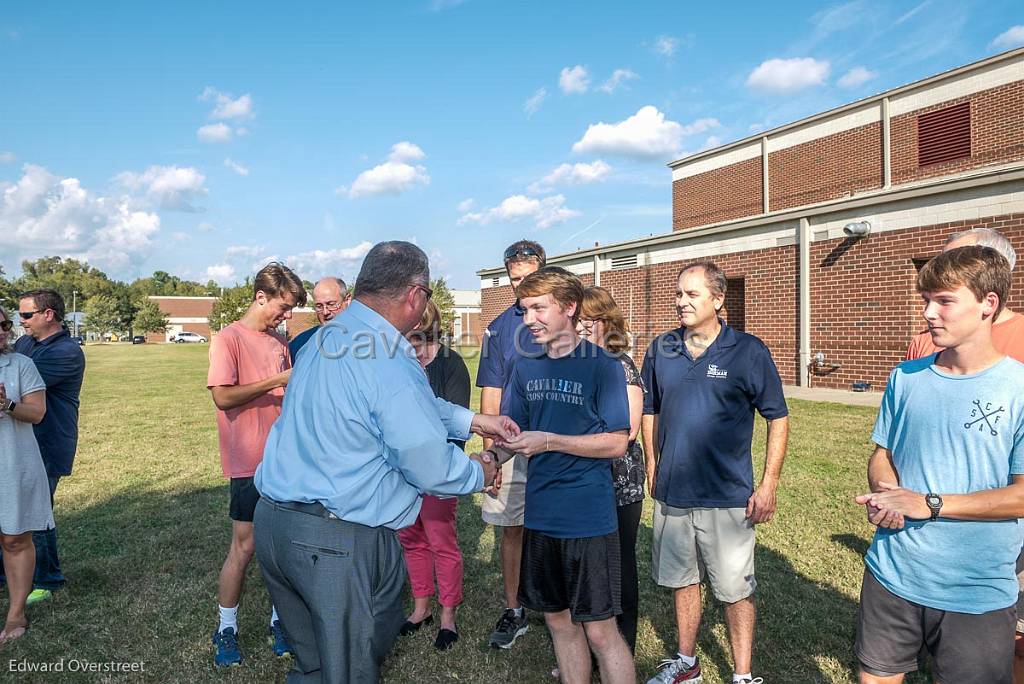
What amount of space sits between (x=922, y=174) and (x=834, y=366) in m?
10.4

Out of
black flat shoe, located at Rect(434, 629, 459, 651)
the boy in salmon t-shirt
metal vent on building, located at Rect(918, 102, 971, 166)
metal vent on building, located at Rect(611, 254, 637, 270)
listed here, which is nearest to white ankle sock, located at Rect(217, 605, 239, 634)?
the boy in salmon t-shirt

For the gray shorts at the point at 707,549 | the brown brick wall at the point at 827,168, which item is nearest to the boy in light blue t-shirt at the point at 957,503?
the gray shorts at the point at 707,549

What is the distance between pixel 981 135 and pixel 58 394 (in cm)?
2383

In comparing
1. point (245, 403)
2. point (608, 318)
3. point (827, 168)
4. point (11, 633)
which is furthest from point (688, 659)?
point (827, 168)

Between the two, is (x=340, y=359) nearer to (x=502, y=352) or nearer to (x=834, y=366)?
(x=502, y=352)

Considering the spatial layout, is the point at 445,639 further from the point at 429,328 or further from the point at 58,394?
the point at 58,394

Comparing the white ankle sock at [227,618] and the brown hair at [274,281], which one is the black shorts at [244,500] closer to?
the white ankle sock at [227,618]

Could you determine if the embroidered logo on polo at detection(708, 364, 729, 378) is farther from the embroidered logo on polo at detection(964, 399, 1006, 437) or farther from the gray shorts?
the embroidered logo on polo at detection(964, 399, 1006, 437)

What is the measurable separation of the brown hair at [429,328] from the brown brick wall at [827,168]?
21863mm

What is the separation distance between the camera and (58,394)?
15.6ft

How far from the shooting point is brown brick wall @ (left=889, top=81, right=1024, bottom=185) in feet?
60.3

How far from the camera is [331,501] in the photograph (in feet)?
7.41

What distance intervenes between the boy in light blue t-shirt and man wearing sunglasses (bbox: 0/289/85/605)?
5.23 m

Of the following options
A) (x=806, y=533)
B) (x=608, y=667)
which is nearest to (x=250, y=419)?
(x=608, y=667)
